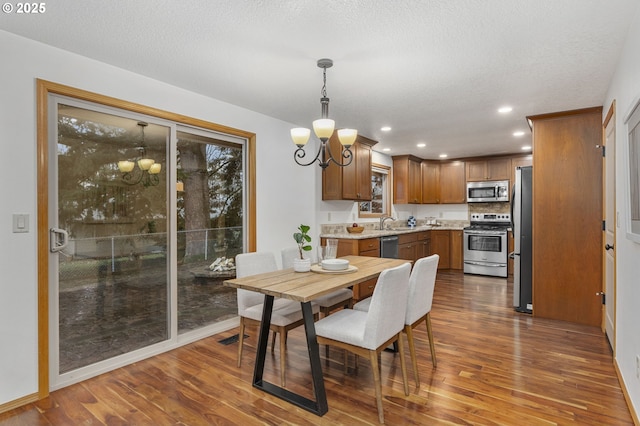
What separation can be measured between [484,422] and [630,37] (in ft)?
7.80

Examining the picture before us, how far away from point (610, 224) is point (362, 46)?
263cm

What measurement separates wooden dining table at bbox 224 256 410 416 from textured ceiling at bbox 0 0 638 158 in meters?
1.54

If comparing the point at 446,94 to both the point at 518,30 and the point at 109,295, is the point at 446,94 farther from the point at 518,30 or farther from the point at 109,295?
the point at 109,295

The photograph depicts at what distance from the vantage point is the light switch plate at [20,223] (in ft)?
7.22

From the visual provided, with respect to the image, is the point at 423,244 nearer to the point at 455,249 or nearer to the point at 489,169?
the point at 455,249

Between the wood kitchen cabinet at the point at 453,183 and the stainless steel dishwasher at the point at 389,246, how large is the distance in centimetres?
230

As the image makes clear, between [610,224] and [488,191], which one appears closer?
[610,224]

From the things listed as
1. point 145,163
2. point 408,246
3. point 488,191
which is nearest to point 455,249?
point 488,191

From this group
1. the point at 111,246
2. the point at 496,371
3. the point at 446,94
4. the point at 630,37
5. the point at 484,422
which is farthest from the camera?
the point at 446,94

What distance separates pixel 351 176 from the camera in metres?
4.87

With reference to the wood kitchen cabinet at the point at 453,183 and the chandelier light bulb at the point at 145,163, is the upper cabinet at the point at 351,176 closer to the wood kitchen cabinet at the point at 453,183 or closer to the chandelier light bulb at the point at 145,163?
the chandelier light bulb at the point at 145,163

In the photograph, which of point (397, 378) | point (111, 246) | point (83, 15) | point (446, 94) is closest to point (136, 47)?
point (83, 15)

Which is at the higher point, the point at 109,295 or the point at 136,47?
the point at 136,47

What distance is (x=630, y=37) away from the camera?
2107mm
